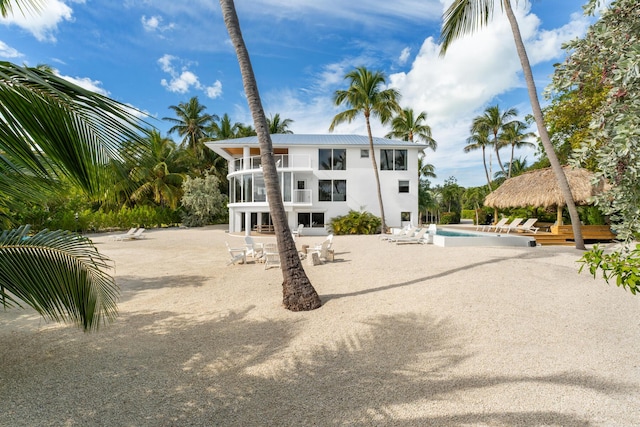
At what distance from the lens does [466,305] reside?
6.48 m

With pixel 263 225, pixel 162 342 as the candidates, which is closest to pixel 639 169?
pixel 162 342

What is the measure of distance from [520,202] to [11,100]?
73.3 ft

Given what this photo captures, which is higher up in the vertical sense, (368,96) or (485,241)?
(368,96)

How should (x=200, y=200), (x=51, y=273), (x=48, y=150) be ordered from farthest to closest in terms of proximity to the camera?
(x=200, y=200)
(x=51, y=273)
(x=48, y=150)

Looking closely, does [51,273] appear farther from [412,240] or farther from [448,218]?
[448,218]

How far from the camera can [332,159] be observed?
26219 millimetres

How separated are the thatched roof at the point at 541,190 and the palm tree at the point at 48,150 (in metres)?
19.4

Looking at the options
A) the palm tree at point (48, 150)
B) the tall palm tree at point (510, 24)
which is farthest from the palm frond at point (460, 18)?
the palm tree at point (48, 150)

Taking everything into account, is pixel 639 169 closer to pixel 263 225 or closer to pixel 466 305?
pixel 466 305

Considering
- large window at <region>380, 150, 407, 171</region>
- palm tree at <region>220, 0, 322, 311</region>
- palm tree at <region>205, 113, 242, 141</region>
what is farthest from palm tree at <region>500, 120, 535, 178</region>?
palm tree at <region>220, 0, 322, 311</region>

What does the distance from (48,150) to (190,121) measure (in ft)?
134

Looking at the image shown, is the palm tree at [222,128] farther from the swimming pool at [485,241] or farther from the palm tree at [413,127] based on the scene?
the swimming pool at [485,241]

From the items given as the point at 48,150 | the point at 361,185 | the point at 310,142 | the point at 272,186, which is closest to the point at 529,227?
the point at 361,185

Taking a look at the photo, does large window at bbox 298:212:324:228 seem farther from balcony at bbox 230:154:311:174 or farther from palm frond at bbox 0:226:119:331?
palm frond at bbox 0:226:119:331
